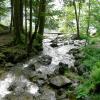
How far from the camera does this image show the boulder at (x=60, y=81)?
9703 millimetres

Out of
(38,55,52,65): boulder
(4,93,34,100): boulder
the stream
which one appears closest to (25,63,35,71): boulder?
the stream

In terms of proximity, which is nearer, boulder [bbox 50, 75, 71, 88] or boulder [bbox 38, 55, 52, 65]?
boulder [bbox 50, 75, 71, 88]

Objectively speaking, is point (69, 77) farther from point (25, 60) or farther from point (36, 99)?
point (25, 60)

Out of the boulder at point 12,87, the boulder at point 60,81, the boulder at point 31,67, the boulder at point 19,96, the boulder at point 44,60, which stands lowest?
the boulder at point 19,96

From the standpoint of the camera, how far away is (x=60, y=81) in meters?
9.93

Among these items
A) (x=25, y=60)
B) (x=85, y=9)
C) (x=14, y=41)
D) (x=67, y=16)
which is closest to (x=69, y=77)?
(x=25, y=60)

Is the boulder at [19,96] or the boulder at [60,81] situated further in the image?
the boulder at [60,81]

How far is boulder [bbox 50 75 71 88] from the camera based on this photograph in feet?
31.8

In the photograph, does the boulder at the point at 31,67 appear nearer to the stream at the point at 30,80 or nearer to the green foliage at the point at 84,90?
the stream at the point at 30,80

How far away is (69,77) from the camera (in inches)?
424

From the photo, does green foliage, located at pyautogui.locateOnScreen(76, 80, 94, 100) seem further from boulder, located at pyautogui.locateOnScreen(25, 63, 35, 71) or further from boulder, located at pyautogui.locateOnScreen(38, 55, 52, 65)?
boulder, located at pyautogui.locateOnScreen(38, 55, 52, 65)

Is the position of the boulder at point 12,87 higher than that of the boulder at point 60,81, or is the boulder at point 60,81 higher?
the boulder at point 60,81

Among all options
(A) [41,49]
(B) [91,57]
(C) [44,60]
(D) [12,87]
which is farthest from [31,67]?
(A) [41,49]

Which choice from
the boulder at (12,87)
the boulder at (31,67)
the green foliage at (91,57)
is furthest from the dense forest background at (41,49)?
the boulder at (12,87)
